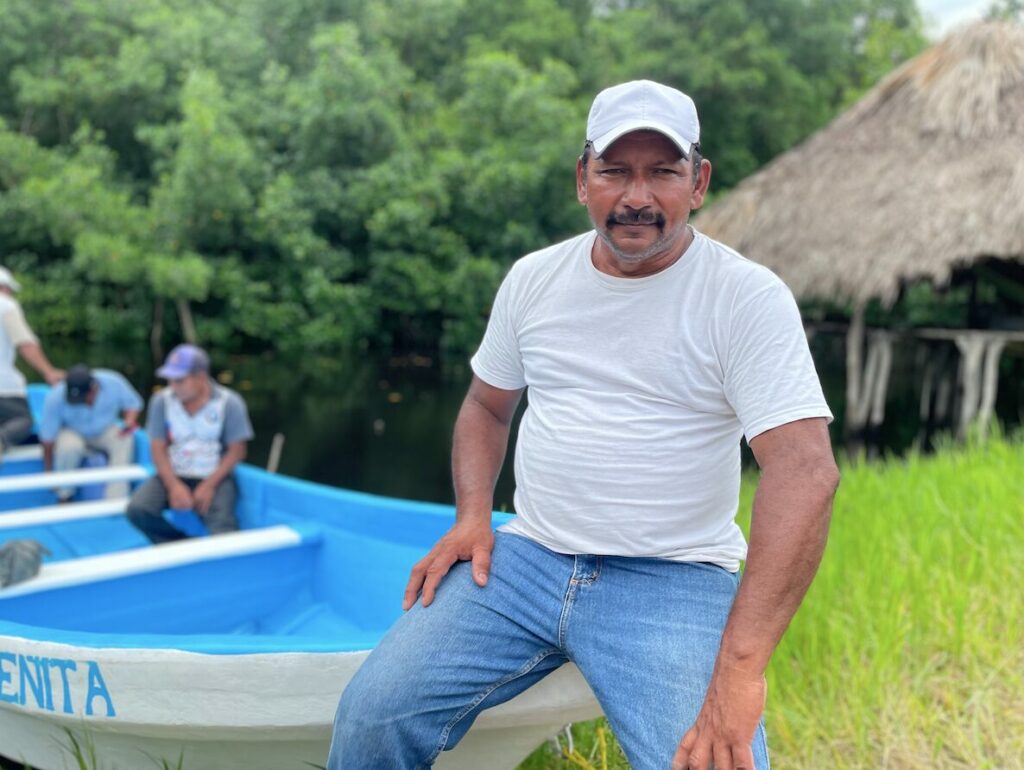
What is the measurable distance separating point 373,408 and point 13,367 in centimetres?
780

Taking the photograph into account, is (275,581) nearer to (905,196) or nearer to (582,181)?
(582,181)

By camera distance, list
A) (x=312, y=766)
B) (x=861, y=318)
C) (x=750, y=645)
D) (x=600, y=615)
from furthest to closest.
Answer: (x=861, y=318), (x=312, y=766), (x=600, y=615), (x=750, y=645)

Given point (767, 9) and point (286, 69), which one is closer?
point (286, 69)

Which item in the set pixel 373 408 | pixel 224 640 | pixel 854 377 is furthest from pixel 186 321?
pixel 224 640

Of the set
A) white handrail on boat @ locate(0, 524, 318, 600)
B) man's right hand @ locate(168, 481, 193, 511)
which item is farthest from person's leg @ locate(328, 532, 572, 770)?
man's right hand @ locate(168, 481, 193, 511)

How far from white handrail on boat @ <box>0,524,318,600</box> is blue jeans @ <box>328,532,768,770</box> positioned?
1.65 meters

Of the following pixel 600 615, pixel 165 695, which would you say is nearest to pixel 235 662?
pixel 165 695

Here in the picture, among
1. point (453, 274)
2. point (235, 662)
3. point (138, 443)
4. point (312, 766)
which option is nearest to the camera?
point (235, 662)

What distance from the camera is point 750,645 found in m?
1.50

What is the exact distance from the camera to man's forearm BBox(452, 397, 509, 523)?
2008mm

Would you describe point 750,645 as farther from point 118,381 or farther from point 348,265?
point 348,265

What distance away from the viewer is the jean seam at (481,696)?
66.6 inches

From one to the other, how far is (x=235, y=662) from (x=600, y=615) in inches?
34.5

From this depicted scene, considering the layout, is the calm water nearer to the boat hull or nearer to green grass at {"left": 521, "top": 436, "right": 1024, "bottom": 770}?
green grass at {"left": 521, "top": 436, "right": 1024, "bottom": 770}
